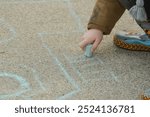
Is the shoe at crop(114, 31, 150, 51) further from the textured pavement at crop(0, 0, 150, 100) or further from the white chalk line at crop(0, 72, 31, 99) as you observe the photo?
the white chalk line at crop(0, 72, 31, 99)

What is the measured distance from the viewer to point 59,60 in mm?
1351

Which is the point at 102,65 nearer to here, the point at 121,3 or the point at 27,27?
the point at 121,3

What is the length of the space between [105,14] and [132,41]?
13 centimetres

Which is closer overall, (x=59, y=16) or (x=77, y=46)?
(x=77, y=46)

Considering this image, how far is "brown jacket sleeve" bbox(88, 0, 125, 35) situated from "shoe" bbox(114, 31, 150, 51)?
2.7 inches

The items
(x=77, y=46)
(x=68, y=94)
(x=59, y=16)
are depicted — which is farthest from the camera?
(x=59, y=16)

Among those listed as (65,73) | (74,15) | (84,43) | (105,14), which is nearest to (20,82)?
(65,73)

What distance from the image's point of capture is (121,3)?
1.36 metres

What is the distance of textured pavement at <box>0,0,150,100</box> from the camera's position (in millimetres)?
1229

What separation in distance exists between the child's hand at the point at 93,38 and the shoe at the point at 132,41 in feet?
0.28

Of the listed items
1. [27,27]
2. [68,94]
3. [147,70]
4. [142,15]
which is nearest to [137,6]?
[142,15]

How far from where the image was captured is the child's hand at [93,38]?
1.37m

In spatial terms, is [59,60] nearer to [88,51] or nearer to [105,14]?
[88,51]

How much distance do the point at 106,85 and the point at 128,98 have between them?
3.1 inches
